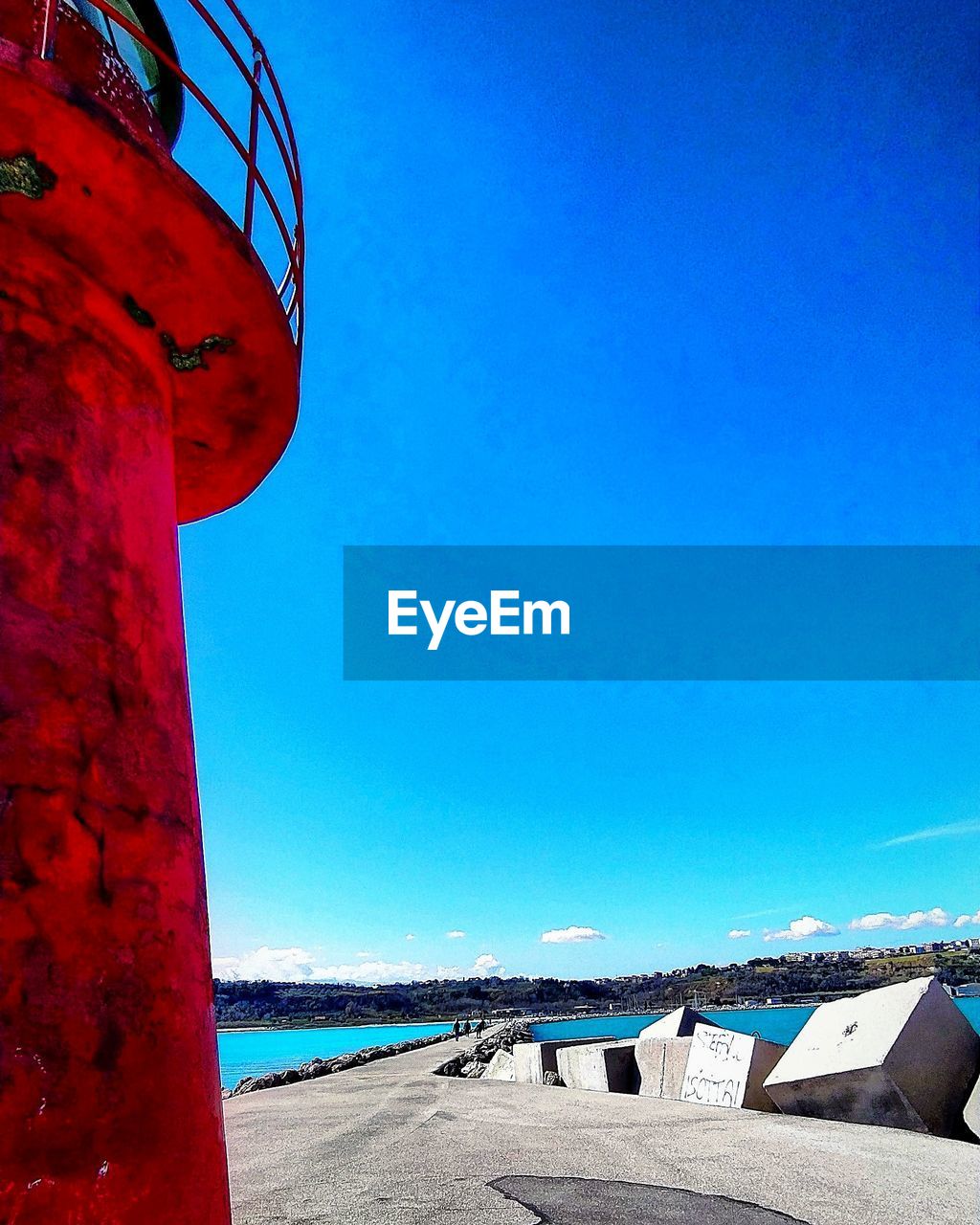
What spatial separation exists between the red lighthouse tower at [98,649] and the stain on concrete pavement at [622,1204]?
246 cm

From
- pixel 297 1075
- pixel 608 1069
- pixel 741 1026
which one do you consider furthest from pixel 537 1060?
pixel 741 1026

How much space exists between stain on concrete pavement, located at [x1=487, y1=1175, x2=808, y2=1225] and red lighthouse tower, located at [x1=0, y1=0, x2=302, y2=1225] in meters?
2.46

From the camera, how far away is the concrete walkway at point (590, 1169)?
3.95 metres

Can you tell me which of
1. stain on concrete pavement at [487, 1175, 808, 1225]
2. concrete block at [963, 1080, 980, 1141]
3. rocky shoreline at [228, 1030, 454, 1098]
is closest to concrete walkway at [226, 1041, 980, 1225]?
stain on concrete pavement at [487, 1175, 808, 1225]

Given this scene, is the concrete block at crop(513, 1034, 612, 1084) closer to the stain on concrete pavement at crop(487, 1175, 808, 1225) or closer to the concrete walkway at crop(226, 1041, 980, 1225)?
the concrete walkway at crop(226, 1041, 980, 1225)

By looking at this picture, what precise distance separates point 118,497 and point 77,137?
0.98m

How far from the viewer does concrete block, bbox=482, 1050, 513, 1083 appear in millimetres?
12490

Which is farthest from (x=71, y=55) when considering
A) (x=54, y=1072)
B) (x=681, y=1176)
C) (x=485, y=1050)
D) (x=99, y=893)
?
(x=485, y=1050)

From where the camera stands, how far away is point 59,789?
200 centimetres

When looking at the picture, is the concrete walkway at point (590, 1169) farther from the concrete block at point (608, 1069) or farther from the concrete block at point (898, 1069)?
the concrete block at point (608, 1069)

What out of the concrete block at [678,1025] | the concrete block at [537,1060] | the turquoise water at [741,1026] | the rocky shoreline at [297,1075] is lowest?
the turquoise water at [741,1026]

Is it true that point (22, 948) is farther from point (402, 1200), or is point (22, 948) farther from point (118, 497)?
point (402, 1200)

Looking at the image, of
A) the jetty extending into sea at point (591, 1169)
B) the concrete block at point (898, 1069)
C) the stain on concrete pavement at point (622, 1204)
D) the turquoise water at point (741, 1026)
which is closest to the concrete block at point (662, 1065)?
the jetty extending into sea at point (591, 1169)

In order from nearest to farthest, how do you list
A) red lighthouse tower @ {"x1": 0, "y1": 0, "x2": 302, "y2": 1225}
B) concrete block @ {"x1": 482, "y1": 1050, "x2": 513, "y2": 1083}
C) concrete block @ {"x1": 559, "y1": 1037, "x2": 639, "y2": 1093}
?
red lighthouse tower @ {"x1": 0, "y1": 0, "x2": 302, "y2": 1225} < concrete block @ {"x1": 559, "y1": 1037, "x2": 639, "y2": 1093} < concrete block @ {"x1": 482, "y1": 1050, "x2": 513, "y2": 1083}
